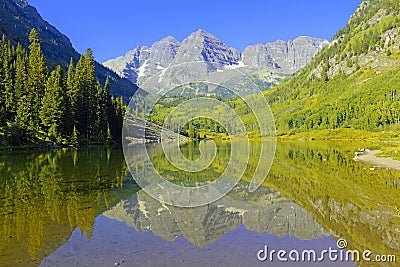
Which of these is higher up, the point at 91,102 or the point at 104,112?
the point at 91,102

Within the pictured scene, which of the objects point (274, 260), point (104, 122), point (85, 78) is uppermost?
point (85, 78)

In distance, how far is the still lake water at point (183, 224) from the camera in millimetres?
11992

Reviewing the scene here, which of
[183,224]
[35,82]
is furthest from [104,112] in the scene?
[183,224]

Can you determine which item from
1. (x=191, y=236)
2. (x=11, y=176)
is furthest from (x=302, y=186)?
(x=11, y=176)

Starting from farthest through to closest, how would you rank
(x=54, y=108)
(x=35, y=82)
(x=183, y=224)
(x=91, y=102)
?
(x=91, y=102), (x=35, y=82), (x=54, y=108), (x=183, y=224)

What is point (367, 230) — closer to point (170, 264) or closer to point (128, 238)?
point (170, 264)

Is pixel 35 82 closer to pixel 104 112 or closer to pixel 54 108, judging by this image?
pixel 54 108

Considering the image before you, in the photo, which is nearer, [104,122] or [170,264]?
[170,264]

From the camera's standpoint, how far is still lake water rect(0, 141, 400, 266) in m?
12.0

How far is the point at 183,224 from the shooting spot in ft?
53.4

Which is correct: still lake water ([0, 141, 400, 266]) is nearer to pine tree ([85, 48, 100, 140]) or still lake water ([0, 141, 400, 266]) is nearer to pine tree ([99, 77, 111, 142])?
pine tree ([85, 48, 100, 140])

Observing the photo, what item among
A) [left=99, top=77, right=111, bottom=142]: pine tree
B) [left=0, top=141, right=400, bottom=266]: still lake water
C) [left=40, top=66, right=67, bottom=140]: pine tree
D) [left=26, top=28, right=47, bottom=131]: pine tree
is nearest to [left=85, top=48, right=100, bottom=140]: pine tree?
[left=99, top=77, right=111, bottom=142]: pine tree

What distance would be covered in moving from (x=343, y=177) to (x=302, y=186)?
6603mm

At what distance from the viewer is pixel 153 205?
66.0 ft
